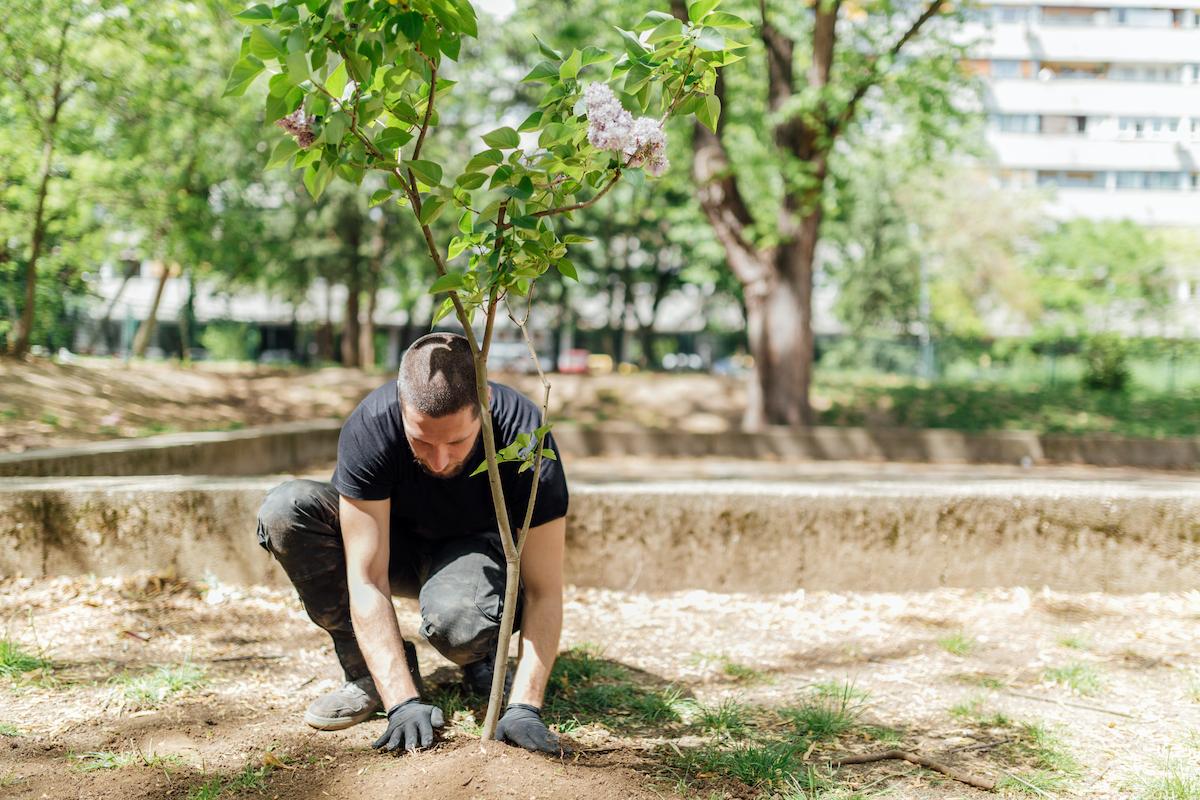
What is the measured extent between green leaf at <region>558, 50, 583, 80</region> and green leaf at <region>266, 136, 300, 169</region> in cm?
60

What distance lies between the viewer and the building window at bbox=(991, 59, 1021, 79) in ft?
110

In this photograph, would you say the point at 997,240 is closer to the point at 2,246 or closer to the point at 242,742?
the point at 2,246

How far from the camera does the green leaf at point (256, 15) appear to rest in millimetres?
1758

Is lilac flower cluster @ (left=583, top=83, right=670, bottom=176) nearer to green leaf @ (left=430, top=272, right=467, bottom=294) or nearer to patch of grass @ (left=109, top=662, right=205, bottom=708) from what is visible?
green leaf @ (left=430, top=272, right=467, bottom=294)

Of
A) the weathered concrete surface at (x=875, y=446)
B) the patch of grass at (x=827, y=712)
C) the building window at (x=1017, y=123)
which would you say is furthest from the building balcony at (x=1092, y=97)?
→ the patch of grass at (x=827, y=712)

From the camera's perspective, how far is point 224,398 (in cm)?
1298

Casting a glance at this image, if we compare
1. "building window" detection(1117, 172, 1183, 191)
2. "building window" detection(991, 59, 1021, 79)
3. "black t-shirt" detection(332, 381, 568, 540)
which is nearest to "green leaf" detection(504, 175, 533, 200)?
"black t-shirt" detection(332, 381, 568, 540)

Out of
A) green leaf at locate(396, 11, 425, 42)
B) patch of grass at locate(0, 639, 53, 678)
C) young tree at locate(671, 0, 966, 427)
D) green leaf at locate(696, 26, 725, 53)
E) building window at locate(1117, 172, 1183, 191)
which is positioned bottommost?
patch of grass at locate(0, 639, 53, 678)

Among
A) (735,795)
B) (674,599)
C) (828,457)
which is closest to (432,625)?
(735,795)

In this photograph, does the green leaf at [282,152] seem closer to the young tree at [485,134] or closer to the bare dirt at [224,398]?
the young tree at [485,134]

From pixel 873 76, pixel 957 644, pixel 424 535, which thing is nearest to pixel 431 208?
pixel 424 535

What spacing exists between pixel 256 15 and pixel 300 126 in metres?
0.25

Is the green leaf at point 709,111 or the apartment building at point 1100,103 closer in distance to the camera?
the green leaf at point 709,111

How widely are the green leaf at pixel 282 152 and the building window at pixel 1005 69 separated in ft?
117
